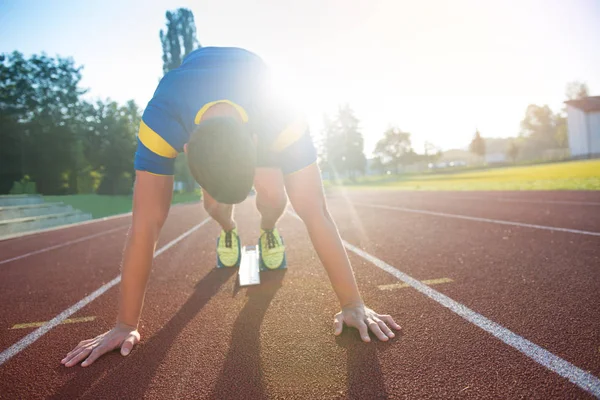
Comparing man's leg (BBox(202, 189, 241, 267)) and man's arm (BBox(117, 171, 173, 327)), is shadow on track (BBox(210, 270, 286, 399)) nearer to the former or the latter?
man's arm (BBox(117, 171, 173, 327))

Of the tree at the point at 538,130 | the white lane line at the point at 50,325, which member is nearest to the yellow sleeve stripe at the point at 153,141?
the white lane line at the point at 50,325

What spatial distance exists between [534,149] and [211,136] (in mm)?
101994

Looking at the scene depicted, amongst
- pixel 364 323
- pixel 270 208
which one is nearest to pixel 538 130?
pixel 270 208

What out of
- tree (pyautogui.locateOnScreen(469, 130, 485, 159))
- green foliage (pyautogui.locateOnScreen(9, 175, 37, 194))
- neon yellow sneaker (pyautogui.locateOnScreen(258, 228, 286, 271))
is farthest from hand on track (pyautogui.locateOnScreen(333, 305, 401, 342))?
tree (pyautogui.locateOnScreen(469, 130, 485, 159))

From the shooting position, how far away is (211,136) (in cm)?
156

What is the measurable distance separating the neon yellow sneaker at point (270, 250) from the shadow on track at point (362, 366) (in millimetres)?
1808

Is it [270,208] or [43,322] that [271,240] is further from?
[43,322]

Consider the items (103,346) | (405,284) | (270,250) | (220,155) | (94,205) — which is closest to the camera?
(220,155)

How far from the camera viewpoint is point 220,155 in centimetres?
155

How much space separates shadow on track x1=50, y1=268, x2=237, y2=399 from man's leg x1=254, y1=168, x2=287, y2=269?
4.28 ft

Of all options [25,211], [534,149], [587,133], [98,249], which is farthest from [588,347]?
[534,149]

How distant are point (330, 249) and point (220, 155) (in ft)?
3.07

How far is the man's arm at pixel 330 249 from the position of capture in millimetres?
2104

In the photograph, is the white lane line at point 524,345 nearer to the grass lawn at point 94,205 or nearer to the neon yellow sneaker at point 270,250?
the neon yellow sneaker at point 270,250
